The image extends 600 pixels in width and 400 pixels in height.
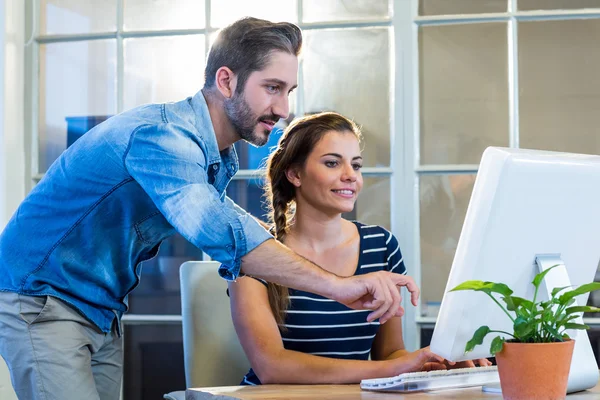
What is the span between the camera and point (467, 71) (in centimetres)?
274

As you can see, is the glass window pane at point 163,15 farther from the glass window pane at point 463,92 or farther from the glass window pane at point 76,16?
the glass window pane at point 463,92

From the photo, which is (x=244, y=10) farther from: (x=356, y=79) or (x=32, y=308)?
(x=32, y=308)

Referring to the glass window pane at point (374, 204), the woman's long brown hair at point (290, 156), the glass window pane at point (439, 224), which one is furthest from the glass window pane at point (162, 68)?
the glass window pane at point (439, 224)

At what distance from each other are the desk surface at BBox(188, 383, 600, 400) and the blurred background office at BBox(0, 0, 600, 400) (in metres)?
1.19

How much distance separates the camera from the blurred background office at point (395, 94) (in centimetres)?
271

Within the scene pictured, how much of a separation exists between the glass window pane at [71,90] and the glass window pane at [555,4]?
1499 mm

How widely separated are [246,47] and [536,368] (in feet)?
3.04

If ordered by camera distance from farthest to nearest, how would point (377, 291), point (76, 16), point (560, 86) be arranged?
point (76, 16), point (560, 86), point (377, 291)

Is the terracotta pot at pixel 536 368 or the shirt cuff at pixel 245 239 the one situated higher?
the shirt cuff at pixel 245 239

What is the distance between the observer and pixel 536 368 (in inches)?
49.6

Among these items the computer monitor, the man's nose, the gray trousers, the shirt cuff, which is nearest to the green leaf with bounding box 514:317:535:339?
the computer monitor

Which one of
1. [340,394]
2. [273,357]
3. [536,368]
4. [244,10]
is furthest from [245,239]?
[244,10]

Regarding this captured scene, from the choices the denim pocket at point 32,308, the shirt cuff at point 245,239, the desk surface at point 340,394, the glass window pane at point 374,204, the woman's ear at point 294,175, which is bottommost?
the desk surface at point 340,394

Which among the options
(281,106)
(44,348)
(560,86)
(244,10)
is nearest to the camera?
(44,348)
